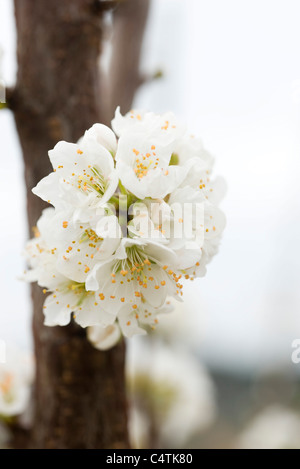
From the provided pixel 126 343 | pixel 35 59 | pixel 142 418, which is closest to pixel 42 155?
pixel 35 59

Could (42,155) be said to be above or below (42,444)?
above

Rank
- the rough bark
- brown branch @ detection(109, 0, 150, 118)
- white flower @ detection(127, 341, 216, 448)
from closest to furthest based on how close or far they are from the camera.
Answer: the rough bark < brown branch @ detection(109, 0, 150, 118) < white flower @ detection(127, 341, 216, 448)

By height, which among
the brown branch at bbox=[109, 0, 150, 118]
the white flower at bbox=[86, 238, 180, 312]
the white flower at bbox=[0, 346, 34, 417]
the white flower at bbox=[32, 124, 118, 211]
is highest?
the brown branch at bbox=[109, 0, 150, 118]

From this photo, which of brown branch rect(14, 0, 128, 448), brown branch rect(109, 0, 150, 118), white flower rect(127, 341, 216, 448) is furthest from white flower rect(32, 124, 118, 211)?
white flower rect(127, 341, 216, 448)

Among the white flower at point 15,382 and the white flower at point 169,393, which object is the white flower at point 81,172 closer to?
the white flower at point 15,382

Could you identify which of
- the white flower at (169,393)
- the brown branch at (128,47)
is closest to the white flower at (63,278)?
the brown branch at (128,47)

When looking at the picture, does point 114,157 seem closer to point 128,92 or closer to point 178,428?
point 128,92

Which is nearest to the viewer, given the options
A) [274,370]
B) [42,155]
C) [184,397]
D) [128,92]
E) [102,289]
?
[102,289]

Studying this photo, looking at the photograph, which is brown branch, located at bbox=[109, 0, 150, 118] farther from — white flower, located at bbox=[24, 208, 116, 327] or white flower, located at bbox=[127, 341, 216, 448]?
white flower, located at bbox=[127, 341, 216, 448]
